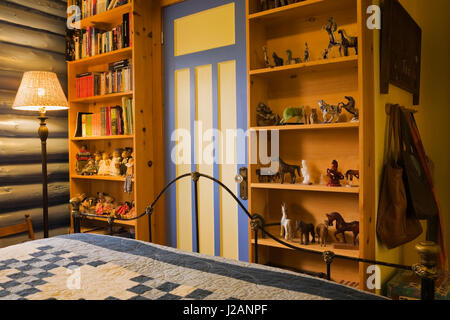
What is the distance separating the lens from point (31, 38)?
9.81 ft

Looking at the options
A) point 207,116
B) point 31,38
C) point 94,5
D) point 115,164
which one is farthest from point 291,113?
point 31,38

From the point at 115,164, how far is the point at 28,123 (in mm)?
789

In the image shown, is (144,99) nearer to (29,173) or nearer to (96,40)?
(96,40)

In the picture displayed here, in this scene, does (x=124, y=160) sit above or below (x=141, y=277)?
above

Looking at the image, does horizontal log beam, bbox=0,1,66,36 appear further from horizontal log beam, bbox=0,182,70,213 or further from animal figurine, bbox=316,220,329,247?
animal figurine, bbox=316,220,329,247

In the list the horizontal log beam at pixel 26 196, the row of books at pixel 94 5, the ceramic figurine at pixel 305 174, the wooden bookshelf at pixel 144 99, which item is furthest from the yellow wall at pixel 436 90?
the horizontal log beam at pixel 26 196

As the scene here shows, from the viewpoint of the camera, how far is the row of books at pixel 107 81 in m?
2.87

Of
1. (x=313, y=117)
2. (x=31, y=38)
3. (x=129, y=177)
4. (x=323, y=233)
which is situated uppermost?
(x=31, y=38)

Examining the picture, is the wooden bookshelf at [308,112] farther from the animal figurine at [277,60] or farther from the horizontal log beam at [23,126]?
the horizontal log beam at [23,126]

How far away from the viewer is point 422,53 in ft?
8.96

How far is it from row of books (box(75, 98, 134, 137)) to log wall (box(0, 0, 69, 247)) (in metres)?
0.17
